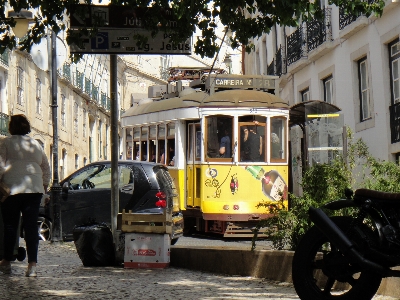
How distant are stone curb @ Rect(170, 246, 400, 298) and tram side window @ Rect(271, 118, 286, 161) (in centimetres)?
768

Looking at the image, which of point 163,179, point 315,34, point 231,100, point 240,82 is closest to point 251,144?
point 231,100

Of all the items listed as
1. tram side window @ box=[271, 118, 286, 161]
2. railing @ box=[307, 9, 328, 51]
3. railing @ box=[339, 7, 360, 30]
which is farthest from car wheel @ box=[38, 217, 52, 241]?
railing @ box=[307, 9, 328, 51]

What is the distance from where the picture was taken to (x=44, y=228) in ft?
59.4

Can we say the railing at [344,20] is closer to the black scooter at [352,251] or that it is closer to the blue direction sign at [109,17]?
the blue direction sign at [109,17]

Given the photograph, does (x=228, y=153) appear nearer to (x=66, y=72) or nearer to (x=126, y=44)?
(x=126, y=44)

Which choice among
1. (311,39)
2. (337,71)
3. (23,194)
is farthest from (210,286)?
(311,39)

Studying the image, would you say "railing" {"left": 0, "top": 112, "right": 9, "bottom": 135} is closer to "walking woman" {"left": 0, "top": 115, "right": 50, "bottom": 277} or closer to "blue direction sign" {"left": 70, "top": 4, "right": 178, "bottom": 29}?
"blue direction sign" {"left": 70, "top": 4, "right": 178, "bottom": 29}

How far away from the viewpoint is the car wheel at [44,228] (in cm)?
1789

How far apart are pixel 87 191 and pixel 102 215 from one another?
1.73 ft

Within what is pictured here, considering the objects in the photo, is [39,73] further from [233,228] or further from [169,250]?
[169,250]

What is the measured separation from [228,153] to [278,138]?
1105 millimetres

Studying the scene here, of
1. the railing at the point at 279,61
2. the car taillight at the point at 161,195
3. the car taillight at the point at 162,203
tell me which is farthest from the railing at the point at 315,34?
the car taillight at the point at 162,203

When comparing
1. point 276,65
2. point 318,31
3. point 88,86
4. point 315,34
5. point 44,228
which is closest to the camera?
point 44,228

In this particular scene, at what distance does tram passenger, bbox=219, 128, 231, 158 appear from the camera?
1858 cm
